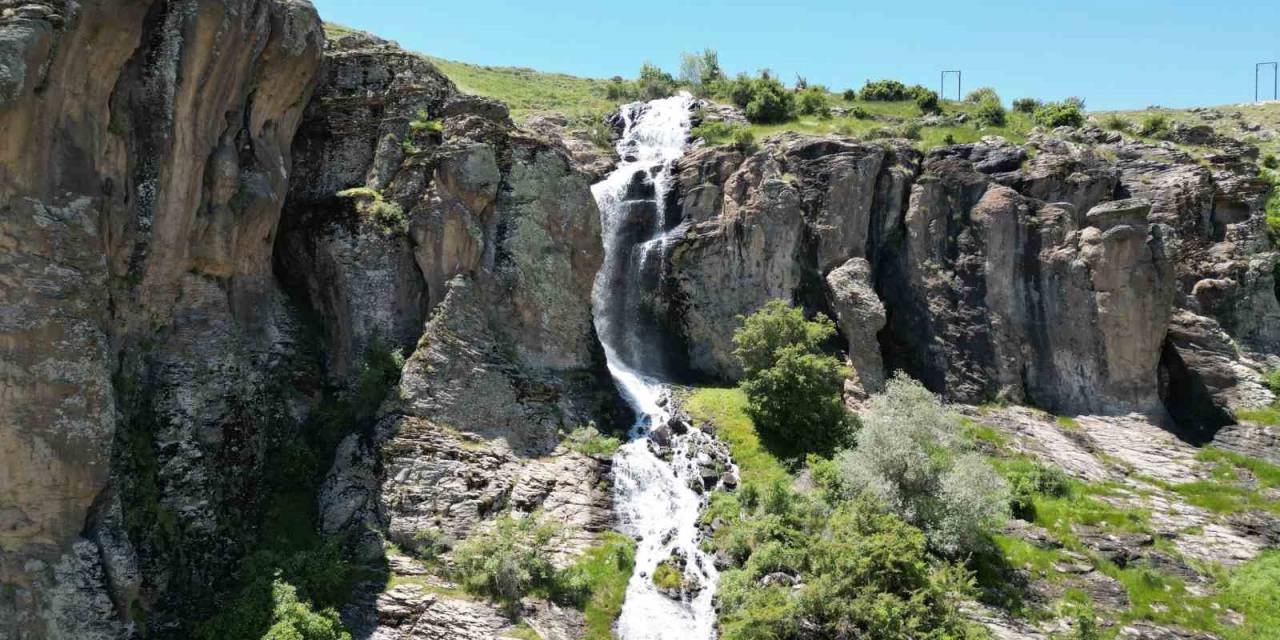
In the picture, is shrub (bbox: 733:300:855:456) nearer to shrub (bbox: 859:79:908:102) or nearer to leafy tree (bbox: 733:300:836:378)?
leafy tree (bbox: 733:300:836:378)

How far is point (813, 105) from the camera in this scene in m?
61.7

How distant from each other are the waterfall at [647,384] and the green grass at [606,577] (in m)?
0.34

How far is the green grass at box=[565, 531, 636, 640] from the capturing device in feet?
84.2

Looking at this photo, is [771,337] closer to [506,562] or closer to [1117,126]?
[506,562]

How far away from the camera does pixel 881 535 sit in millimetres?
24719

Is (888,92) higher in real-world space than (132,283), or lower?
higher

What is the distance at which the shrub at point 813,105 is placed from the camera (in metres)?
61.3

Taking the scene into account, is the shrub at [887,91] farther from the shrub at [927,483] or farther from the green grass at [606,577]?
the green grass at [606,577]

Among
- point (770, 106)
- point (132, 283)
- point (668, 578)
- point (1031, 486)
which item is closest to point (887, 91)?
point (770, 106)

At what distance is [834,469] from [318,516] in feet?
57.7

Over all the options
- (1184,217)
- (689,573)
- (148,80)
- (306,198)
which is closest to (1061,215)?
(1184,217)

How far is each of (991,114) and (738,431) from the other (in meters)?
35.1

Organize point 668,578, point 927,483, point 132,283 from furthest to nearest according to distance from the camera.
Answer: point 927,483
point 668,578
point 132,283

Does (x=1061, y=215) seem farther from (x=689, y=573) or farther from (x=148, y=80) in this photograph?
(x=148, y=80)
